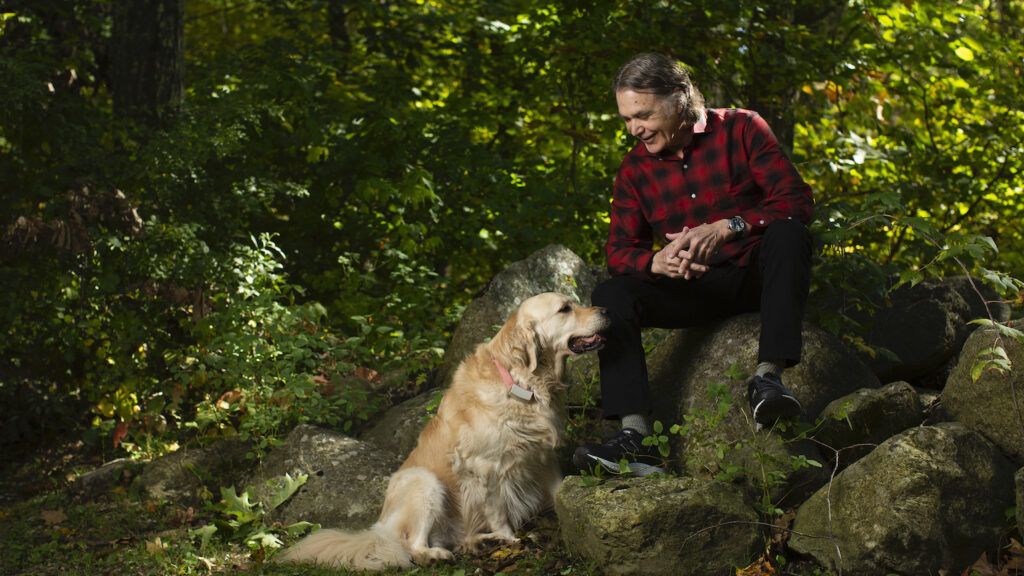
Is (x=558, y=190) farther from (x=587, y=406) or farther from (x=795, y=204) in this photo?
(x=795, y=204)

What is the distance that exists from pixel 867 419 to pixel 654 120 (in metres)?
1.58

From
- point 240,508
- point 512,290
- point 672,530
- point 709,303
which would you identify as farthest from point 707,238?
point 240,508

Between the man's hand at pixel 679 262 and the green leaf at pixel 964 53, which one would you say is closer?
the man's hand at pixel 679 262

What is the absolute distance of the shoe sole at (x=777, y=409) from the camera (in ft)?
12.1

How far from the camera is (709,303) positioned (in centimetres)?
442

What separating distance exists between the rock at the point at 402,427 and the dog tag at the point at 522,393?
1.08 m

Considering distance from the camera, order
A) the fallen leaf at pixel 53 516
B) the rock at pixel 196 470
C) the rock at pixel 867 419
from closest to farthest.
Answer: the rock at pixel 867 419 < the fallen leaf at pixel 53 516 < the rock at pixel 196 470

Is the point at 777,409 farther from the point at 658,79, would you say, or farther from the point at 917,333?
the point at 917,333

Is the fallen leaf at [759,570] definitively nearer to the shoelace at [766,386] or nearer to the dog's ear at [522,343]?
the shoelace at [766,386]

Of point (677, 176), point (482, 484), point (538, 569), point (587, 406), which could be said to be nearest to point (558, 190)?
point (587, 406)

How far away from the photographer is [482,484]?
14.4 feet

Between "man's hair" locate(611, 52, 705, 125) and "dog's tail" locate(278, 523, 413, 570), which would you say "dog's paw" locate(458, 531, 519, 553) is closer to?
"dog's tail" locate(278, 523, 413, 570)

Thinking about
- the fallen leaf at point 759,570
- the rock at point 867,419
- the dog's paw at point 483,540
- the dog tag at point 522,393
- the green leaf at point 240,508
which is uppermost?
the dog tag at point 522,393

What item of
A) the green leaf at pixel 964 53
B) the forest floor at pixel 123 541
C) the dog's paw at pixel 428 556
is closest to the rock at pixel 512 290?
the forest floor at pixel 123 541
